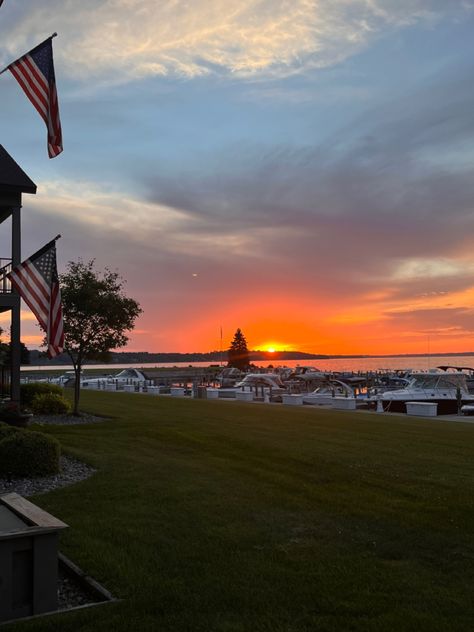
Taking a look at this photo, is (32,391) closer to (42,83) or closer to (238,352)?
(42,83)

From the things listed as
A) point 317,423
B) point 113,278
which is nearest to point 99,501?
point 317,423

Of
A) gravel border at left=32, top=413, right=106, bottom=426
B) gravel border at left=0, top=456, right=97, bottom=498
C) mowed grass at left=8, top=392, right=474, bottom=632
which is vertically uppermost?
gravel border at left=32, top=413, right=106, bottom=426

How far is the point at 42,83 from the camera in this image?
11.0 metres

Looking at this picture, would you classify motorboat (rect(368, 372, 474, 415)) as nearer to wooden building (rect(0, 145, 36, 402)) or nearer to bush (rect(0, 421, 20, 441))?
wooden building (rect(0, 145, 36, 402))

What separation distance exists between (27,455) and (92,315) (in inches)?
479

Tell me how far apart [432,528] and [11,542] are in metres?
5.27

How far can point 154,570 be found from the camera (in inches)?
242

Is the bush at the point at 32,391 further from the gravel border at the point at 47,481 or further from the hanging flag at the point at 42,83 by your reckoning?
the hanging flag at the point at 42,83

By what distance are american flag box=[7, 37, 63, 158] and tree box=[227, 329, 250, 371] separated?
93.9 m

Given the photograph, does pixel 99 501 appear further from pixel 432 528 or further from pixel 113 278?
pixel 113 278

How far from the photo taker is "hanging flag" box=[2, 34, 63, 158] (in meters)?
10.7

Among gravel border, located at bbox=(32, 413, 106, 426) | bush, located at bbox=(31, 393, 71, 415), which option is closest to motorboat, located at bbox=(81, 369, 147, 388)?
bush, located at bbox=(31, 393, 71, 415)

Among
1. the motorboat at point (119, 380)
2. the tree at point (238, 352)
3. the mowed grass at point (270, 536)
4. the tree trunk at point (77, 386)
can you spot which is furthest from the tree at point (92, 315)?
the tree at point (238, 352)

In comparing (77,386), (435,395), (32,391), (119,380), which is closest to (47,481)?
(77,386)
